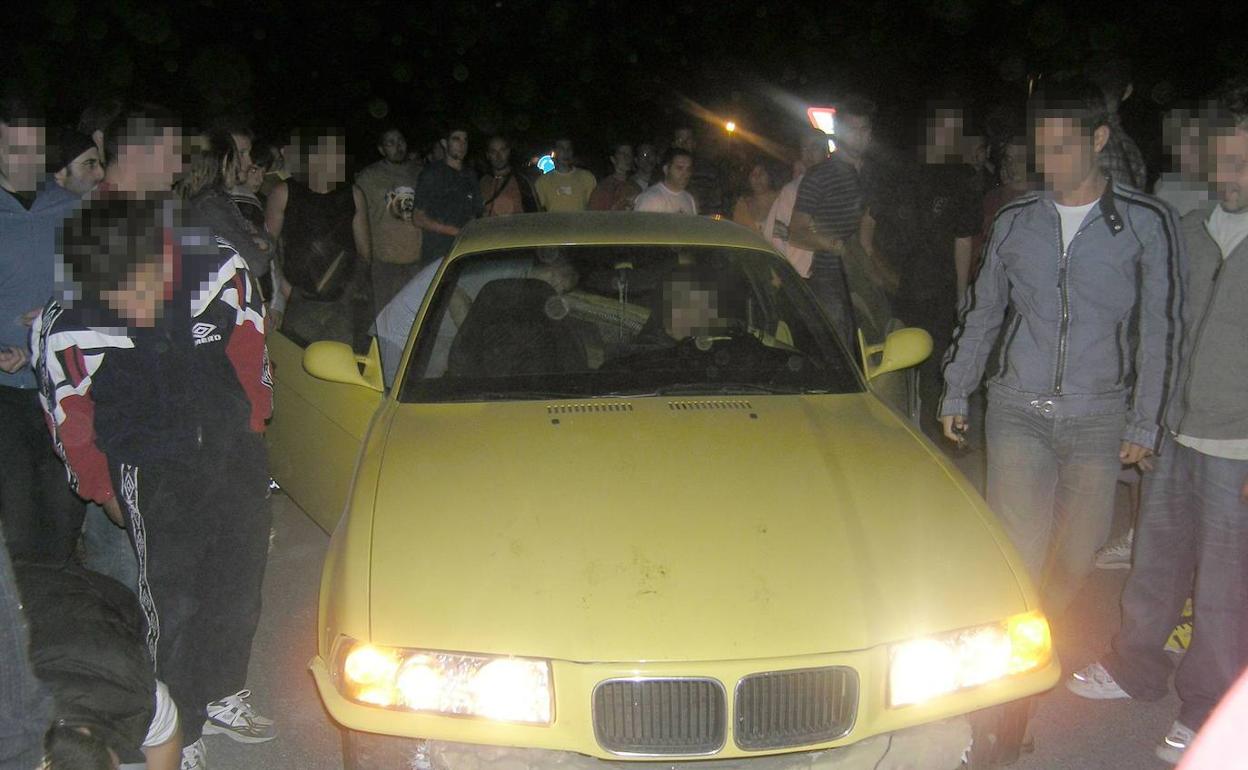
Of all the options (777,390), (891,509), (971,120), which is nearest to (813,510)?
(891,509)

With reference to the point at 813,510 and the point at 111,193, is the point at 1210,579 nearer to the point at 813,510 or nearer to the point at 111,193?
the point at 813,510

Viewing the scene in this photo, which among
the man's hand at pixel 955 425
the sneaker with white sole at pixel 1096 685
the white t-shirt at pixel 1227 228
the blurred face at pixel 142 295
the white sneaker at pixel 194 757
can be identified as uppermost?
the white t-shirt at pixel 1227 228

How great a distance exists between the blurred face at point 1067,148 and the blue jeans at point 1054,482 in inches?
29.0

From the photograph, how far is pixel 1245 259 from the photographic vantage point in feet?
10.6

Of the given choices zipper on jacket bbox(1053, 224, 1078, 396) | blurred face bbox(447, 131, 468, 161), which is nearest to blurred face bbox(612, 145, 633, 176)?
blurred face bbox(447, 131, 468, 161)

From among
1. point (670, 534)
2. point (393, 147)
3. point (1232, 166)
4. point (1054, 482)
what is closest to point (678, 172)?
point (393, 147)

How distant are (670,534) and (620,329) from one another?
57.7 inches

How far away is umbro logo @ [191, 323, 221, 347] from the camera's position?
3.18 m

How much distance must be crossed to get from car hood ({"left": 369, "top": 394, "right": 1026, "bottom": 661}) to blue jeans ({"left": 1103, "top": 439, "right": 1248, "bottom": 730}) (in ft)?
2.87

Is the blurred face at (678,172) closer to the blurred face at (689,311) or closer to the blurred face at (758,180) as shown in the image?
the blurred face at (758,180)

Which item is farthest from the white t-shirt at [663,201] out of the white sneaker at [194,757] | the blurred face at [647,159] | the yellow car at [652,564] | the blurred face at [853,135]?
the white sneaker at [194,757]

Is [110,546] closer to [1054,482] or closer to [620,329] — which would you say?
[620,329]

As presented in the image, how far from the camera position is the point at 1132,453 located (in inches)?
138

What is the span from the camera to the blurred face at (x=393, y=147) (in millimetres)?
8414
